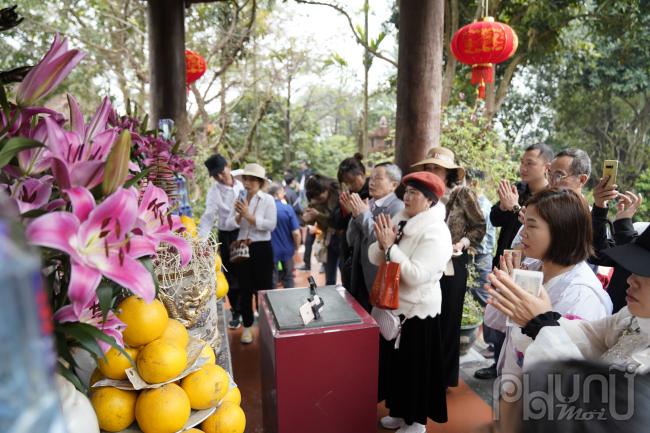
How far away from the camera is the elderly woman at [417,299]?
7.63 ft

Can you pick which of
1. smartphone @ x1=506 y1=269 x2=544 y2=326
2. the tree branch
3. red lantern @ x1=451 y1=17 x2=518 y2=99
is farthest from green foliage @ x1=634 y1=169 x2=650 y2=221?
smartphone @ x1=506 y1=269 x2=544 y2=326

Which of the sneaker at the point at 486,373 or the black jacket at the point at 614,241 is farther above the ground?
the black jacket at the point at 614,241

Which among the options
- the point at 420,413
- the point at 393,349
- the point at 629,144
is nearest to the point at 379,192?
the point at 393,349

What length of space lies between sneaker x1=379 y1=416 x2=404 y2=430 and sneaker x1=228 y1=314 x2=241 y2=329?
192 cm

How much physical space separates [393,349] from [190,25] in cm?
847

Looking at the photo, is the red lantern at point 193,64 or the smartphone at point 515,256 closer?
the smartphone at point 515,256

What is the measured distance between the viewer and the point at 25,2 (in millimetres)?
7871

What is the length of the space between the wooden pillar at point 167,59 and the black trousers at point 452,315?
9.37 feet

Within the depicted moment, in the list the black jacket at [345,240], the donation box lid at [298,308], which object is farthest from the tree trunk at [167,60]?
the donation box lid at [298,308]

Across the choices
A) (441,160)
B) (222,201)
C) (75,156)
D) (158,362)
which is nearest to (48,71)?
(75,156)

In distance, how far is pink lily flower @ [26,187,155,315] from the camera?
557mm

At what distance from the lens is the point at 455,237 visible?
3160 mm

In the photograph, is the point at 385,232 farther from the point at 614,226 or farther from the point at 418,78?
the point at 418,78

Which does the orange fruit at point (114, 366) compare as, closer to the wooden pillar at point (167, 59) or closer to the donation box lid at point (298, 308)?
the donation box lid at point (298, 308)
